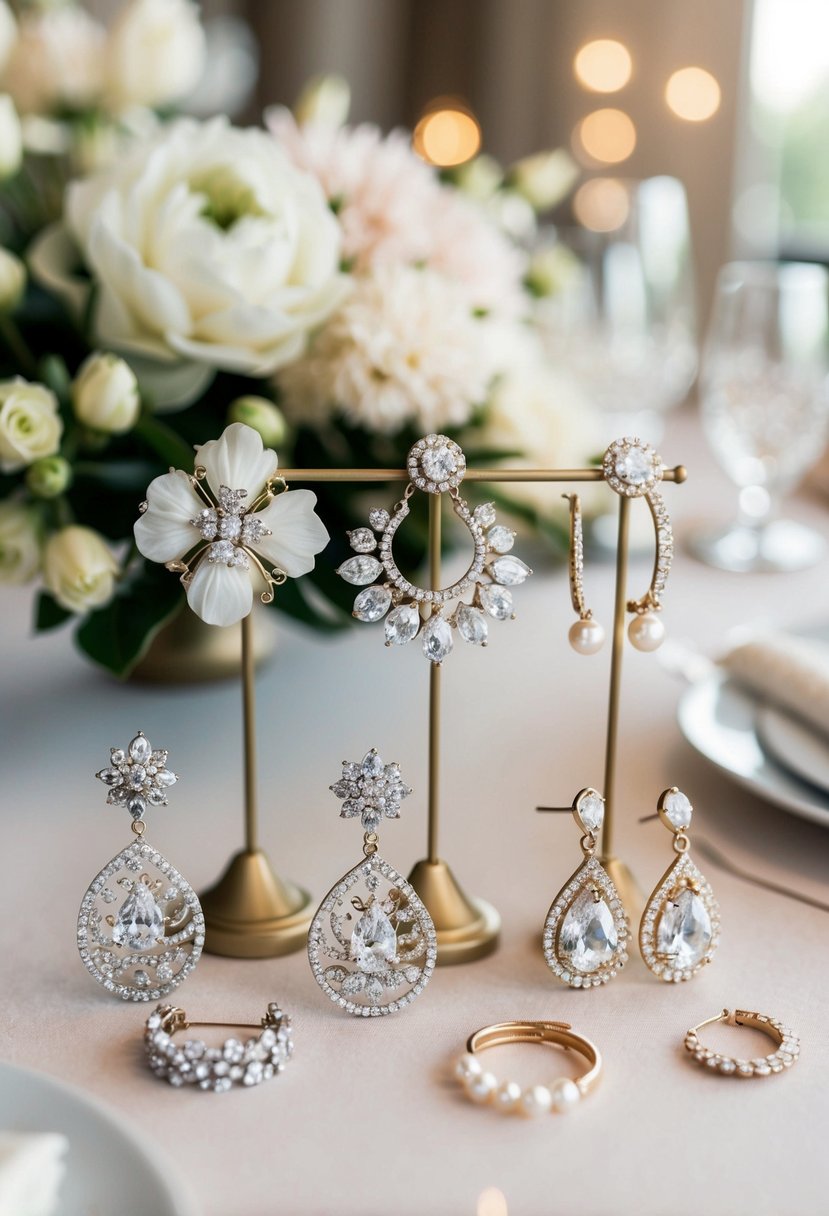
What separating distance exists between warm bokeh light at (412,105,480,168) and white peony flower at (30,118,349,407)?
2.26ft

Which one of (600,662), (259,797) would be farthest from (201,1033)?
(600,662)

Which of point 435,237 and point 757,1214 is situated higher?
point 435,237

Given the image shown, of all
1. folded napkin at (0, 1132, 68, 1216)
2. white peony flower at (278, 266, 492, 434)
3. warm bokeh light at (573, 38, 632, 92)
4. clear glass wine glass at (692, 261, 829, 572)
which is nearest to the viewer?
folded napkin at (0, 1132, 68, 1216)

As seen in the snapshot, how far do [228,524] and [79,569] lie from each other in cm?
17

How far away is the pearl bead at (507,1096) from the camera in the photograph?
47cm

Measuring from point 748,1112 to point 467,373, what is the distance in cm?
45

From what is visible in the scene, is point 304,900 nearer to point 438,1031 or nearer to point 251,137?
point 438,1031

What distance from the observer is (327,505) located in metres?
0.81

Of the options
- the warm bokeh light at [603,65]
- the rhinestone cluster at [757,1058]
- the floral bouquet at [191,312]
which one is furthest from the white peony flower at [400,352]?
the warm bokeh light at [603,65]

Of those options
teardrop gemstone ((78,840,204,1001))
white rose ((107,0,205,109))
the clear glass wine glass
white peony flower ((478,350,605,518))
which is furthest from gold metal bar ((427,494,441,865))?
the clear glass wine glass

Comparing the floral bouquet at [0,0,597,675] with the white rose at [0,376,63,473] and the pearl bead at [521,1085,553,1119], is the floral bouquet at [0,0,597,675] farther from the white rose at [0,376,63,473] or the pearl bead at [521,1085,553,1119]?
the pearl bead at [521,1085,553,1119]

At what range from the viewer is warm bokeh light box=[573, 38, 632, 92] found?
1.77 meters

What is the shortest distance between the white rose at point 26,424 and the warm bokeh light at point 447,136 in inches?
32.7

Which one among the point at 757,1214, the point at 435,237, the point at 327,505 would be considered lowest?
the point at 757,1214
